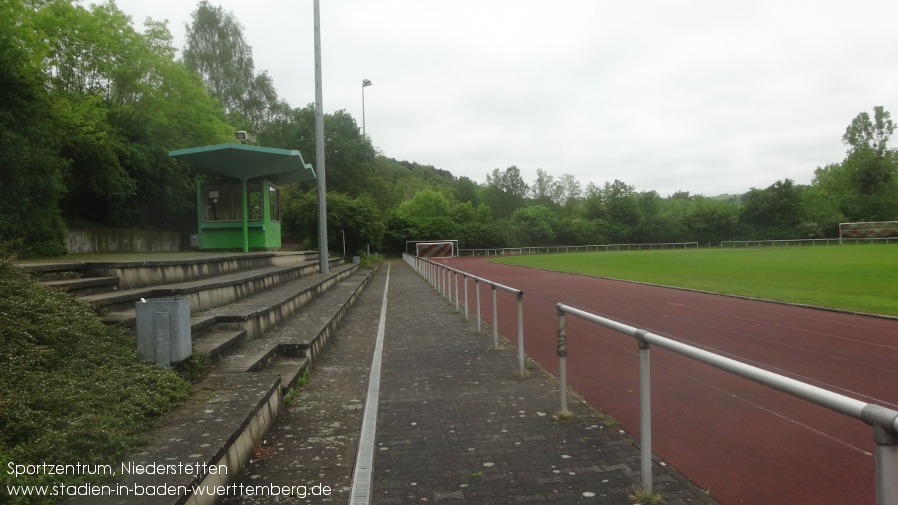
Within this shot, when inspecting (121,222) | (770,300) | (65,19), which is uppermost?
(65,19)

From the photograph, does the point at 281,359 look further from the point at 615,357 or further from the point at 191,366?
the point at 615,357

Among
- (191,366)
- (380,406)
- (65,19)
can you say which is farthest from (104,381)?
(65,19)

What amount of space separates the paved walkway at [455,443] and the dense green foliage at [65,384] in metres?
0.78

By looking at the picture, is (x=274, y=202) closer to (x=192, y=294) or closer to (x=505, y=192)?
(x=192, y=294)

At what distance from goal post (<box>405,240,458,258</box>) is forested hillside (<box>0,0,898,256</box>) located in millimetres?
1767

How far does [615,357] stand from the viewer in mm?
7184

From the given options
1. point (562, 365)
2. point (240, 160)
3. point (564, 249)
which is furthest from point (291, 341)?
point (564, 249)

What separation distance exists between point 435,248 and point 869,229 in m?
50.3

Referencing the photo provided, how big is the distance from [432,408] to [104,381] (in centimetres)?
255

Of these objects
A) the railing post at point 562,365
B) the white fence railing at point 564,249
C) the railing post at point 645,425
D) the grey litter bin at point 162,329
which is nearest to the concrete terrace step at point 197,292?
the grey litter bin at point 162,329

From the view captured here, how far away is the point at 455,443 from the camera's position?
4.18m

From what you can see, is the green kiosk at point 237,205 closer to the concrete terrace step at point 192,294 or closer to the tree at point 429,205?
the concrete terrace step at point 192,294

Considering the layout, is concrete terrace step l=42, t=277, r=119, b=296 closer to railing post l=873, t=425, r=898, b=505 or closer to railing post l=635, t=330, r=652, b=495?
railing post l=635, t=330, r=652, b=495

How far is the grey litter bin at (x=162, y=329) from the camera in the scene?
171 inches
